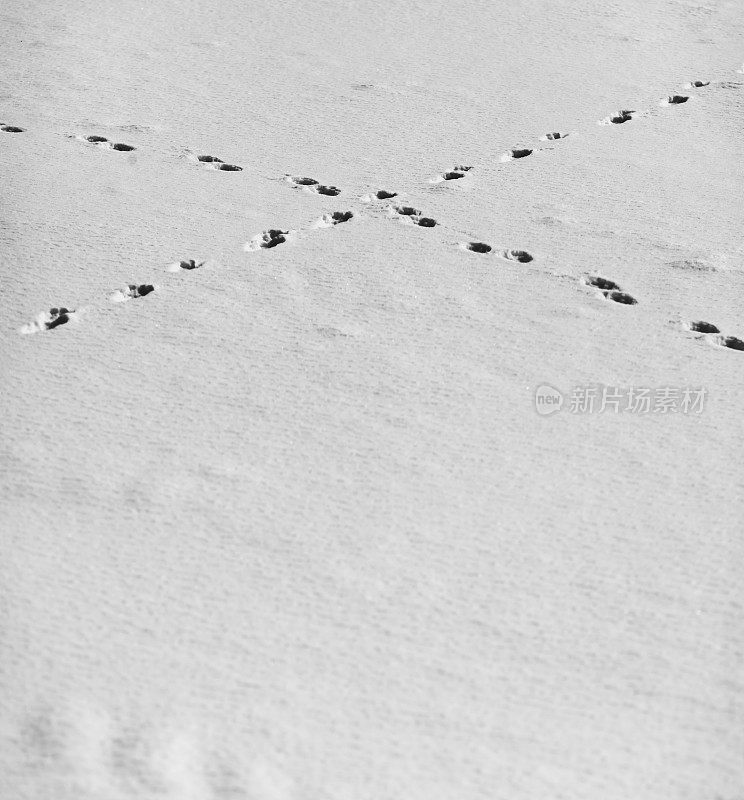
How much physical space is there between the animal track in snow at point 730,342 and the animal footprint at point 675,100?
4.73ft

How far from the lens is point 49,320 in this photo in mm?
2137

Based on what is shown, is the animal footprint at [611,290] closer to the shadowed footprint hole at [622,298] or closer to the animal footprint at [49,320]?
the shadowed footprint hole at [622,298]

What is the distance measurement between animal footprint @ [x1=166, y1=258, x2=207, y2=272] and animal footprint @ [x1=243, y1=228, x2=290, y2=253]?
14 centimetres

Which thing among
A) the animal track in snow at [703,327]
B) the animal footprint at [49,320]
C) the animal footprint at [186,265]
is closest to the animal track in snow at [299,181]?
the animal footprint at [186,265]

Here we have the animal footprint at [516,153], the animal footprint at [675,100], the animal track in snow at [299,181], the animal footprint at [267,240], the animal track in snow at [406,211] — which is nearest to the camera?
the animal footprint at [267,240]

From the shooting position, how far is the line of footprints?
2.14 m

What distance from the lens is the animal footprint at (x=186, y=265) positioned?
2.34 m

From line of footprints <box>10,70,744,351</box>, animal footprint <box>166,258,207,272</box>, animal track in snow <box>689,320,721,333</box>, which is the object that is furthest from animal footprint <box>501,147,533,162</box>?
animal footprint <box>166,258,207,272</box>

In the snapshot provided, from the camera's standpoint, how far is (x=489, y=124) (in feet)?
10.1

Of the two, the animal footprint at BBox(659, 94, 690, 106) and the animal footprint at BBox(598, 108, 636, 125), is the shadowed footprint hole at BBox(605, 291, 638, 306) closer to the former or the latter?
the animal footprint at BBox(598, 108, 636, 125)

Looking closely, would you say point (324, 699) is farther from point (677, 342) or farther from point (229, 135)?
point (229, 135)

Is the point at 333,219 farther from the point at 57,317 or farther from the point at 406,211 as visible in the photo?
the point at 57,317

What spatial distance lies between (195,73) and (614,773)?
2922 mm

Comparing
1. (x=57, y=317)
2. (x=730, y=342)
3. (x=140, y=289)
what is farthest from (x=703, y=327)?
(x=57, y=317)
